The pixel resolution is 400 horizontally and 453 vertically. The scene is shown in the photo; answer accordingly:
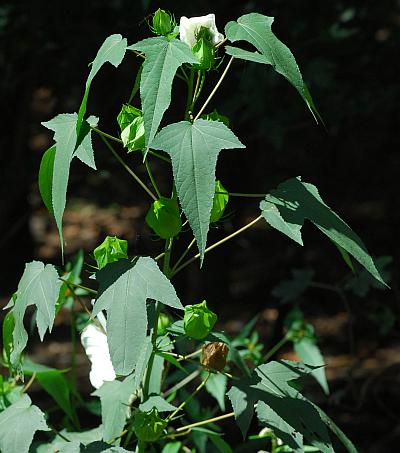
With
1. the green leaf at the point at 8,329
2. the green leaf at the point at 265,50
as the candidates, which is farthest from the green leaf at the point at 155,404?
the green leaf at the point at 265,50

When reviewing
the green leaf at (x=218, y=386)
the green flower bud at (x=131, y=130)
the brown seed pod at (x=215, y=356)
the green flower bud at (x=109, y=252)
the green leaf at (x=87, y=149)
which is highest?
the green flower bud at (x=131, y=130)

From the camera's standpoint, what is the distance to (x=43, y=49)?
2.70m

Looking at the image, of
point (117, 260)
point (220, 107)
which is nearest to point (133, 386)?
point (117, 260)

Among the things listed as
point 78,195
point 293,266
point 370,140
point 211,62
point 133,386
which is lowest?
point 78,195

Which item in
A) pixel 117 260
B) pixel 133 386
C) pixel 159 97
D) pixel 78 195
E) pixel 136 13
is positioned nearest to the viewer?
pixel 159 97

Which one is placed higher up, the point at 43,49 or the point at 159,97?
the point at 159,97

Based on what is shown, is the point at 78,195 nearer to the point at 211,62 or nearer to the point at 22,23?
the point at 22,23

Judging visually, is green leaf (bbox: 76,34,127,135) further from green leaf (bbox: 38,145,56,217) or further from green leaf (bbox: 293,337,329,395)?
green leaf (bbox: 293,337,329,395)

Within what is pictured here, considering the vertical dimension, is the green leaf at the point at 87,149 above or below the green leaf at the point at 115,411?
above

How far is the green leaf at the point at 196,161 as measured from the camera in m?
0.99

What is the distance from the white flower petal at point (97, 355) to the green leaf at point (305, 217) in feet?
1.34

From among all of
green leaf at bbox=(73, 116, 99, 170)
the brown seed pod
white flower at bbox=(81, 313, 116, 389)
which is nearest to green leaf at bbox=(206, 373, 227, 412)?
white flower at bbox=(81, 313, 116, 389)

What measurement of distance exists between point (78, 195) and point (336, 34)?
3.16 m

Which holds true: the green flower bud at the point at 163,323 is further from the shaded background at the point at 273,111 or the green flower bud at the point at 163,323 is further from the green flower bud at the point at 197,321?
the shaded background at the point at 273,111
